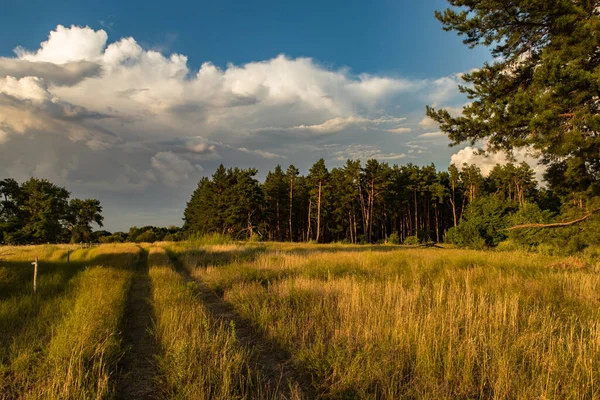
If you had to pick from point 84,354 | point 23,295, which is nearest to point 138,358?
point 84,354

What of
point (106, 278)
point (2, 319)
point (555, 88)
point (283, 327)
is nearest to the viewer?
point (283, 327)

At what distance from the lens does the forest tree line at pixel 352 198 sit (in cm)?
5309

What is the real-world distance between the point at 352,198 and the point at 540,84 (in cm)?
4846

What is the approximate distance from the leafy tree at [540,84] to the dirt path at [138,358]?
427 inches

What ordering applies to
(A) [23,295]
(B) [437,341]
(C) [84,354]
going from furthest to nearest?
(A) [23,295] → (B) [437,341] → (C) [84,354]

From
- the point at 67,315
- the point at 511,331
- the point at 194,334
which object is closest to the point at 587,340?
the point at 511,331

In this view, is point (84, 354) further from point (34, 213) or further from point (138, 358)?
point (34, 213)

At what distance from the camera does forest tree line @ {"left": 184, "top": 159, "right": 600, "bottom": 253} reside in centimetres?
5309

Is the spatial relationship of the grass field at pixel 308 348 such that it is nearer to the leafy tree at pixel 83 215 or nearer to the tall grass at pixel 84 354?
the tall grass at pixel 84 354

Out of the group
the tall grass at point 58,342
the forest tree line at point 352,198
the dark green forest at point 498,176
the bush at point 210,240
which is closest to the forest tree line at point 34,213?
the dark green forest at point 498,176

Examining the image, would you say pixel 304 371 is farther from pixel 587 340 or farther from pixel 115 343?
pixel 587 340

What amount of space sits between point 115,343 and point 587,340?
735 centimetres

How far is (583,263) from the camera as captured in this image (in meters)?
11.8

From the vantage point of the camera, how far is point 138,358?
15.8ft
